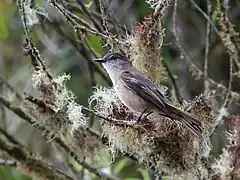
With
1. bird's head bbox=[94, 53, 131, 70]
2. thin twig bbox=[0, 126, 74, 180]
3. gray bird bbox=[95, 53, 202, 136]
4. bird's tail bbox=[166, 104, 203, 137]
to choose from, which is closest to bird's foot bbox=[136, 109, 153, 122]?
gray bird bbox=[95, 53, 202, 136]

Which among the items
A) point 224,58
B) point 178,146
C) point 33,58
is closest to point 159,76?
point 178,146

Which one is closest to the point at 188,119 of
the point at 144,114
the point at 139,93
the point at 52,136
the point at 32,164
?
the point at 144,114

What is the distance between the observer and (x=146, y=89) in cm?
281

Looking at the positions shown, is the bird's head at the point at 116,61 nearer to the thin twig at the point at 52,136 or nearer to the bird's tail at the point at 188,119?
the bird's tail at the point at 188,119

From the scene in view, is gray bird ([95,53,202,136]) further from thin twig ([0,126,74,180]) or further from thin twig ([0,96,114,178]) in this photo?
thin twig ([0,126,74,180])

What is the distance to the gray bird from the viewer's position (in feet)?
8.68

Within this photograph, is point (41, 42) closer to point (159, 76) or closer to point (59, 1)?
point (59, 1)

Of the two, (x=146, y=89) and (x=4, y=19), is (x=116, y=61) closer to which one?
(x=146, y=89)

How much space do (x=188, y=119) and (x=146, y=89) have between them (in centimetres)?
28

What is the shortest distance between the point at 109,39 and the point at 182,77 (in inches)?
79.8

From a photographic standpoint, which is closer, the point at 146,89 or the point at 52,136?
the point at 146,89

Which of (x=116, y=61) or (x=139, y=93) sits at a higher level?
(x=116, y=61)

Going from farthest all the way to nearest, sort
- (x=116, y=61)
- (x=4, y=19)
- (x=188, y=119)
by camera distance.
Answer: (x=4, y=19), (x=116, y=61), (x=188, y=119)

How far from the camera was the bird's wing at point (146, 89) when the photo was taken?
108 inches
